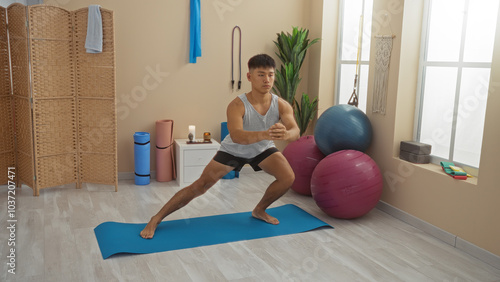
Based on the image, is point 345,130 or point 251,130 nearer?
point 251,130

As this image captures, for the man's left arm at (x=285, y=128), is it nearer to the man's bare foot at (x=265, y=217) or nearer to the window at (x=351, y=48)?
the man's bare foot at (x=265, y=217)

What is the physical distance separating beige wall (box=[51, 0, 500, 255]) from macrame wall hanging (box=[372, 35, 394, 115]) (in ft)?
0.22

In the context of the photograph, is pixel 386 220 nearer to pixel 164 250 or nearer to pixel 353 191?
pixel 353 191

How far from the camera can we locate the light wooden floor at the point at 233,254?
108 inches

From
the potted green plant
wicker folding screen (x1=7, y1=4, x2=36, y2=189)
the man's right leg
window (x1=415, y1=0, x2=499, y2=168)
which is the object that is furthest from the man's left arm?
wicker folding screen (x1=7, y1=4, x2=36, y2=189)

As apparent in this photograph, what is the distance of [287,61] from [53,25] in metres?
2.48

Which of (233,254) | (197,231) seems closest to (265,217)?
Result: (197,231)

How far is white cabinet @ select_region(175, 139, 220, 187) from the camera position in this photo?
15.5 feet

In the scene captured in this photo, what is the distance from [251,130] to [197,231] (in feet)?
2.93

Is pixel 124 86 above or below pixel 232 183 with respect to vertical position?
above

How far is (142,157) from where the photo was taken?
4.71 meters

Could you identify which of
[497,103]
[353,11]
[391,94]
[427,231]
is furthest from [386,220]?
[353,11]

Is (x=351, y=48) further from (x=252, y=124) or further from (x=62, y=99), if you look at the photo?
(x=62, y=99)

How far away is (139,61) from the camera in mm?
4805
